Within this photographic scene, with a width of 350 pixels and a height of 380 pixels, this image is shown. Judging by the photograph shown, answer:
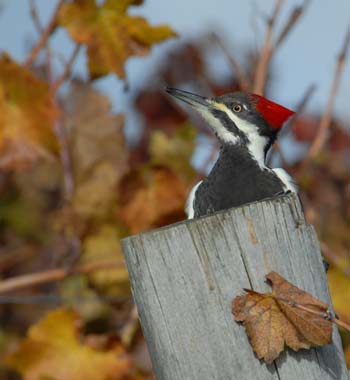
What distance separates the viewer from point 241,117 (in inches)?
179

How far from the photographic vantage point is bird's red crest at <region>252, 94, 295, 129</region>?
4.29 meters

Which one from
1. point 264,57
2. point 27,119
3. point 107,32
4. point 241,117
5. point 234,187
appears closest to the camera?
point 234,187

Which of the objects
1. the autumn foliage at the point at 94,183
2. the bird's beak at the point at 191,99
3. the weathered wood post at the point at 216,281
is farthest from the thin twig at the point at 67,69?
the weathered wood post at the point at 216,281

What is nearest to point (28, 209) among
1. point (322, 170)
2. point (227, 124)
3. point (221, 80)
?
point (221, 80)

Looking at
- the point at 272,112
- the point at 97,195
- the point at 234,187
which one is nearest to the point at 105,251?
the point at 97,195

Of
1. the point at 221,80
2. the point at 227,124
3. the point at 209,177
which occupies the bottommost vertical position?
the point at 209,177

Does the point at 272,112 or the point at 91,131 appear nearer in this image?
the point at 272,112

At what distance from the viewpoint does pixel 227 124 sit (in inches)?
181

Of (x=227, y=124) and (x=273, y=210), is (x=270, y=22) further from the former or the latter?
(x=273, y=210)

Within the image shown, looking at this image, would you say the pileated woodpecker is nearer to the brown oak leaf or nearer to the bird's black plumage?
the bird's black plumage

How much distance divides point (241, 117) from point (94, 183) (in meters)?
2.69

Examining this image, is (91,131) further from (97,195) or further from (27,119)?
(27,119)

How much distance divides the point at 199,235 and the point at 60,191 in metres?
6.21

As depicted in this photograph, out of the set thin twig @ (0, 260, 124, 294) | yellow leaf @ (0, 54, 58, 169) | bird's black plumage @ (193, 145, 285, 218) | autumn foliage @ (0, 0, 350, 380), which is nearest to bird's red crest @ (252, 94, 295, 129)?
bird's black plumage @ (193, 145, 285, 218)
